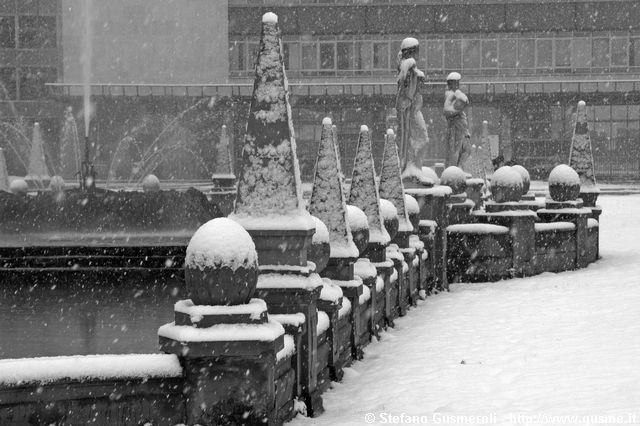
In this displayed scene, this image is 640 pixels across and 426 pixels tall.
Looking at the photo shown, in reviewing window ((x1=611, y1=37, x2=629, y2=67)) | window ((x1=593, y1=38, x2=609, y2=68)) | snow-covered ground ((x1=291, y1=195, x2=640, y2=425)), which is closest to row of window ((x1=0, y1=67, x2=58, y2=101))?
window ((x1=593, y1=38, x2=609, y2=68))

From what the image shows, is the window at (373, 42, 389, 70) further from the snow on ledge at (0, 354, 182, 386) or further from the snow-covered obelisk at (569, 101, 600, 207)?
the snow on ledge at (0, 354, 182, 386)

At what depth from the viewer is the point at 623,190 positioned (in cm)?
4066

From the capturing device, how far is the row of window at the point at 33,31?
54.8 meters

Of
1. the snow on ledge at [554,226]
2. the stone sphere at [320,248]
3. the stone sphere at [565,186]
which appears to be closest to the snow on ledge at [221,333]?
the stone sphere at [320,248]

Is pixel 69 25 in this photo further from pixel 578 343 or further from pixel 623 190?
pixel 578 343

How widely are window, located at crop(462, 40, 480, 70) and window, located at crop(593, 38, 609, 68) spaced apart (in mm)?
5594

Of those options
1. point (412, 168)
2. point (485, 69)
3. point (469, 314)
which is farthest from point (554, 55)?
point (469, 314)

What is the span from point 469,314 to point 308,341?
663cm

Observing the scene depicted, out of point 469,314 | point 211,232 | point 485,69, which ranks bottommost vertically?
point 469,314

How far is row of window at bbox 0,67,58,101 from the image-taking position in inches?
2165

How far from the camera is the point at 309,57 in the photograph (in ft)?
171

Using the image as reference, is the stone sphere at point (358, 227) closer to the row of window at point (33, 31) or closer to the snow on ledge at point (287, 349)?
the snow on ledge at point (287, 349)

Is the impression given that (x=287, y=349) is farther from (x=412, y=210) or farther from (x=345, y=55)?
(x=345, y=55)

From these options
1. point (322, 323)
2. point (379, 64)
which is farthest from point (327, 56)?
point (322, 323)
